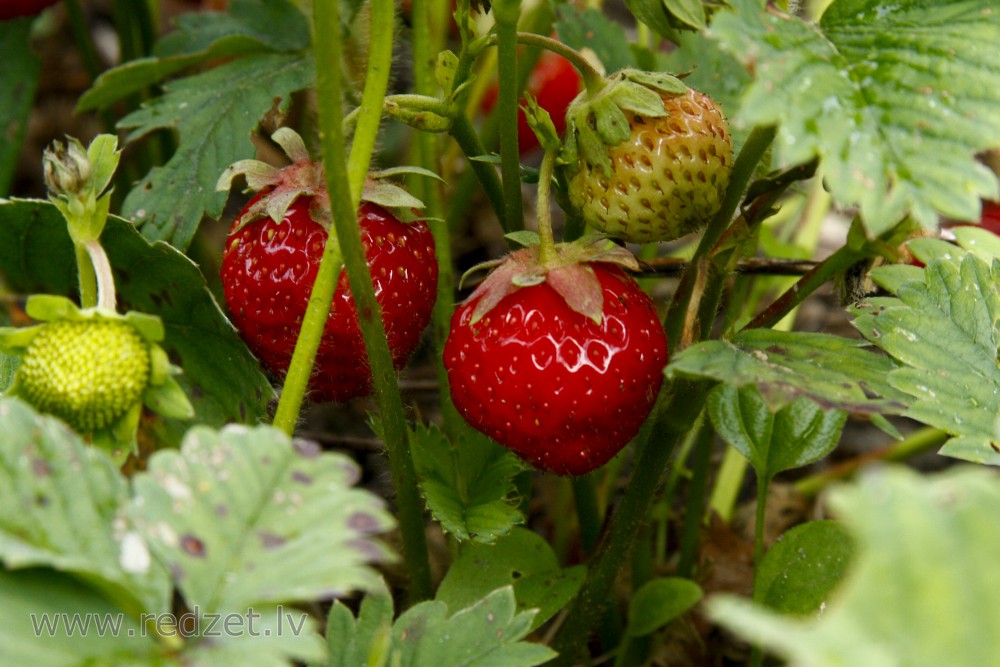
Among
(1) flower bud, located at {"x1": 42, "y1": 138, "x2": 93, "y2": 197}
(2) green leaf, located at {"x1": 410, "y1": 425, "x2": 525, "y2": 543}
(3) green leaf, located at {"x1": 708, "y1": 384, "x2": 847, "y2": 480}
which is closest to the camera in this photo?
(1) flower bud, located at {"x1": 42, "y1": 138, "x2": 93, "y2": 197}

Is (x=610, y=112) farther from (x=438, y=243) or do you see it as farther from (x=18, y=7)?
(x=18, y=7)

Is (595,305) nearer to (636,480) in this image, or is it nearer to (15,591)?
(636,480)

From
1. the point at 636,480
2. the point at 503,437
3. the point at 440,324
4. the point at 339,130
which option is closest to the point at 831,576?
the point at 636,480

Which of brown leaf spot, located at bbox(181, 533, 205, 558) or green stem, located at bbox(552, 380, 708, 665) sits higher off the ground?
brown leaf spot, located at bbox(181, 533, 205, 558)

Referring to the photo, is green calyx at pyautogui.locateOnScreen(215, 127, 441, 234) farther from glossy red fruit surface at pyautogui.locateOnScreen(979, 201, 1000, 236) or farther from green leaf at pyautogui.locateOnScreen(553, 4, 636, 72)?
glossy red fruit surface at pyautogui.locateOnScreen(979, 201, 1000, 236)

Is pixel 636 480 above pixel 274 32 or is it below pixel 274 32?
below

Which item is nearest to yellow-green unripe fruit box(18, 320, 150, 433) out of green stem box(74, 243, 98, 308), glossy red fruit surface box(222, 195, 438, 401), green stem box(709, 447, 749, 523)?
green stem box(74, 243, 98, 308)
